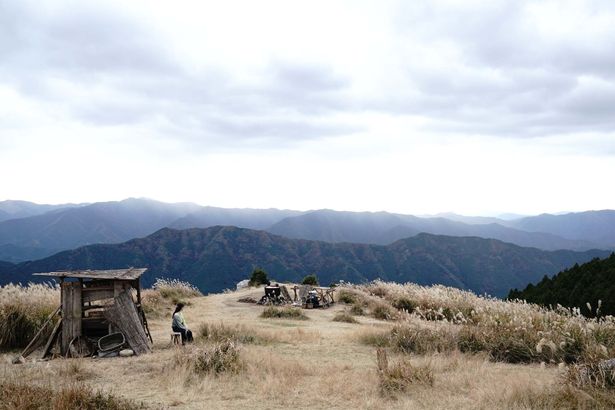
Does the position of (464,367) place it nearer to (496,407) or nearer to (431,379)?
(431,379)

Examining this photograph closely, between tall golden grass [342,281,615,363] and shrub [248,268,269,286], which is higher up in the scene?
tall golden grass [342,281,615,363]

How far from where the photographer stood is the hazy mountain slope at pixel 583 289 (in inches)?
760

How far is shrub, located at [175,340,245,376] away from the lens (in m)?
10.1

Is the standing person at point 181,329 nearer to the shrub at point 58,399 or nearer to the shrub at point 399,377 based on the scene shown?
the shrub at point 58,399

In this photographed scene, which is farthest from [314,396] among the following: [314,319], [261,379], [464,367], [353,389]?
[314,319]

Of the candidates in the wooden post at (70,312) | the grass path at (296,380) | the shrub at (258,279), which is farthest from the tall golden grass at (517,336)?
the shrub at (258,279)

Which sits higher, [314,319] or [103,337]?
[103,337]

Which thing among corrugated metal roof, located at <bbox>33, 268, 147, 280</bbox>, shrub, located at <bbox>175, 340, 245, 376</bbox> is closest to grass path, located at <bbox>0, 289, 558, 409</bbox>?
shrub, located at <bbox>175, 340, 245, 376</bbox>

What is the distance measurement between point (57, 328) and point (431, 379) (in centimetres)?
971

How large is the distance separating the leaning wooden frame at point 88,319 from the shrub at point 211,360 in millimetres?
2554

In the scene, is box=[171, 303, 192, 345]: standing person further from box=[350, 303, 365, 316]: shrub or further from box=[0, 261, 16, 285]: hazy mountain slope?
box=[0, 261, 16, 285]: hazy mountain slope

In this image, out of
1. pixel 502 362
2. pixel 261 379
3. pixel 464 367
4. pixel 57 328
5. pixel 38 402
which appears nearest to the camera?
pixel 38 402

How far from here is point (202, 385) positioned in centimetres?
913

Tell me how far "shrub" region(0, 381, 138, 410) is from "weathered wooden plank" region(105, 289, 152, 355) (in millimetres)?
4621
